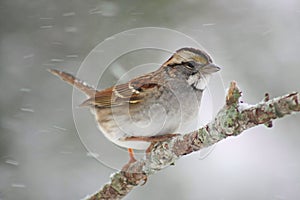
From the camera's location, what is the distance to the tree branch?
1.95m

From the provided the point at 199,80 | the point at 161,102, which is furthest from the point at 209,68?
the point at 161,102

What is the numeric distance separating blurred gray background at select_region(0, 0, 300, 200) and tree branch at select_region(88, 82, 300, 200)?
333 cm

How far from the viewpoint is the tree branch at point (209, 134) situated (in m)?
1.95

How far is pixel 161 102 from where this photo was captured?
3.01 meters

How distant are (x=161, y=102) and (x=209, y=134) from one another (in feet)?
2.49

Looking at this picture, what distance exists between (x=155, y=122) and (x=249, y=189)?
3478 mm

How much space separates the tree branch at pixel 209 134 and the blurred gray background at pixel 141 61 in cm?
333

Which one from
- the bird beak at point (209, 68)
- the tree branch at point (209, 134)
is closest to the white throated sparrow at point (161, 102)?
the bird beak at point (209, 68)

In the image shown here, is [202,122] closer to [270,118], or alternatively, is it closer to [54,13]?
[270,118]

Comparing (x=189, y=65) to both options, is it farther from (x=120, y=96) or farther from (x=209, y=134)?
(x=209, y=134)

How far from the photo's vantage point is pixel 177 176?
6285 millimetres

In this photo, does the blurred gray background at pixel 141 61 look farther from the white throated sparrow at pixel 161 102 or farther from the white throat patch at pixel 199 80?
the white throat patch at pixel 199 80

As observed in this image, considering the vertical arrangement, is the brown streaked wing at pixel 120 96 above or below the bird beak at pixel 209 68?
above

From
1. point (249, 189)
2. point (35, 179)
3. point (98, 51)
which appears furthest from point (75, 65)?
point (249, 189)
